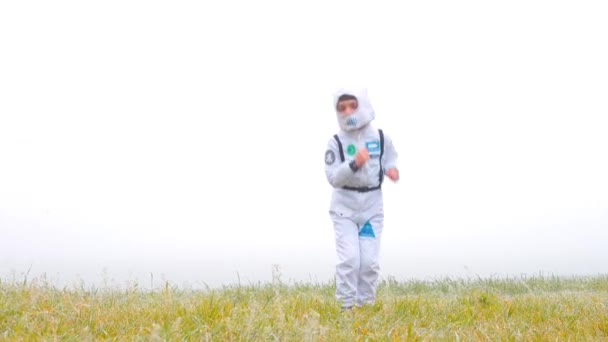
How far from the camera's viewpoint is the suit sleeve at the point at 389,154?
699 cm

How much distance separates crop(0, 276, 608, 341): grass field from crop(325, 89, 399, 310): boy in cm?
35

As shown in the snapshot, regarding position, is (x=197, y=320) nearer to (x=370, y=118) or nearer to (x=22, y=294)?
(x=22, y=294)

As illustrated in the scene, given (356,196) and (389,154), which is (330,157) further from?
(389,154)

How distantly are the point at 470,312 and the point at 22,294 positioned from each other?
3542 millimetres

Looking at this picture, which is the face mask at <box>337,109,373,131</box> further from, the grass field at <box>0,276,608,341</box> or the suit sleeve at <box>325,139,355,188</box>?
the grass field at <box>0,276,608,341</box>

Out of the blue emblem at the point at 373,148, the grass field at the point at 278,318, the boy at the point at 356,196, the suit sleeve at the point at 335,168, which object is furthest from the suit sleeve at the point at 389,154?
the grass field at the point at 278,318

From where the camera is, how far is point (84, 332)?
4441mm

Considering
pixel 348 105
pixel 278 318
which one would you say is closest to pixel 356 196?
pixel 348 105

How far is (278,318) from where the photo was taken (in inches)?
189

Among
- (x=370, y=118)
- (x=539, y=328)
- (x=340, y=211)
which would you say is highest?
(x=370, y=118)

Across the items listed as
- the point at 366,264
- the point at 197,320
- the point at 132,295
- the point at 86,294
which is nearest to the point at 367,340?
the point at 197,320

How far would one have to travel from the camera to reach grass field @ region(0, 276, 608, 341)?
4523 millimetres

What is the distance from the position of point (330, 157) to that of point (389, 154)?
573 millimetres

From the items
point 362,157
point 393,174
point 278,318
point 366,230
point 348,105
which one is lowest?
point 278,318
